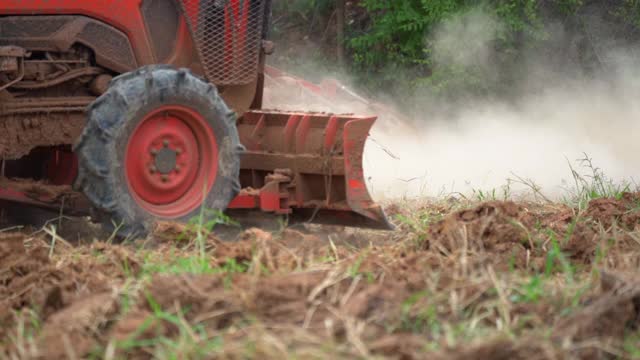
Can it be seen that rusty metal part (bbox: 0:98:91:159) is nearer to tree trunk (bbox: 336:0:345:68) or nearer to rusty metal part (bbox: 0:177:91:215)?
rusty metal part (bbox: 0:177:91:215)

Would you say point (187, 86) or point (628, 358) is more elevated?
point (187, 86)

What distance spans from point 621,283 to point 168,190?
11.6ft

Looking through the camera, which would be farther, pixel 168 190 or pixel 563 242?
pixel 168 190

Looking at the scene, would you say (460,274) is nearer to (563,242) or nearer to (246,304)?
(246,304)

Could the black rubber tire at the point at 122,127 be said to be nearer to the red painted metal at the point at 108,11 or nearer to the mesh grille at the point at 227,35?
the red painted metal at the point at 108,11

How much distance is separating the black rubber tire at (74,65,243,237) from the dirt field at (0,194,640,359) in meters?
1.09

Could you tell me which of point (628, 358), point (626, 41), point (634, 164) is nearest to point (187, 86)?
point (628, 358)

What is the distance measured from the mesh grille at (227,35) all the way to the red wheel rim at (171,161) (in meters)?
0.93

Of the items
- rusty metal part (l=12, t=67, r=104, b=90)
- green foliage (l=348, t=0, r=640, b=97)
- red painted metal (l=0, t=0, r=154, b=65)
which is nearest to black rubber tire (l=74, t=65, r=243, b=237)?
rusty metal part (l=12, t=67, r=104, b=90)

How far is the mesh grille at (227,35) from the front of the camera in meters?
7.94

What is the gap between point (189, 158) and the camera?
723 centimetres

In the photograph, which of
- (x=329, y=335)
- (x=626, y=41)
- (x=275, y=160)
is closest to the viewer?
(x=329, y=335)

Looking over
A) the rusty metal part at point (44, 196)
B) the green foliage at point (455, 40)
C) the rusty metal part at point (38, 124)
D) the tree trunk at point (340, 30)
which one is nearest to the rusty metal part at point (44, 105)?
the rusty metal part at point (38, 124)

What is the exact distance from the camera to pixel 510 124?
576 inches
